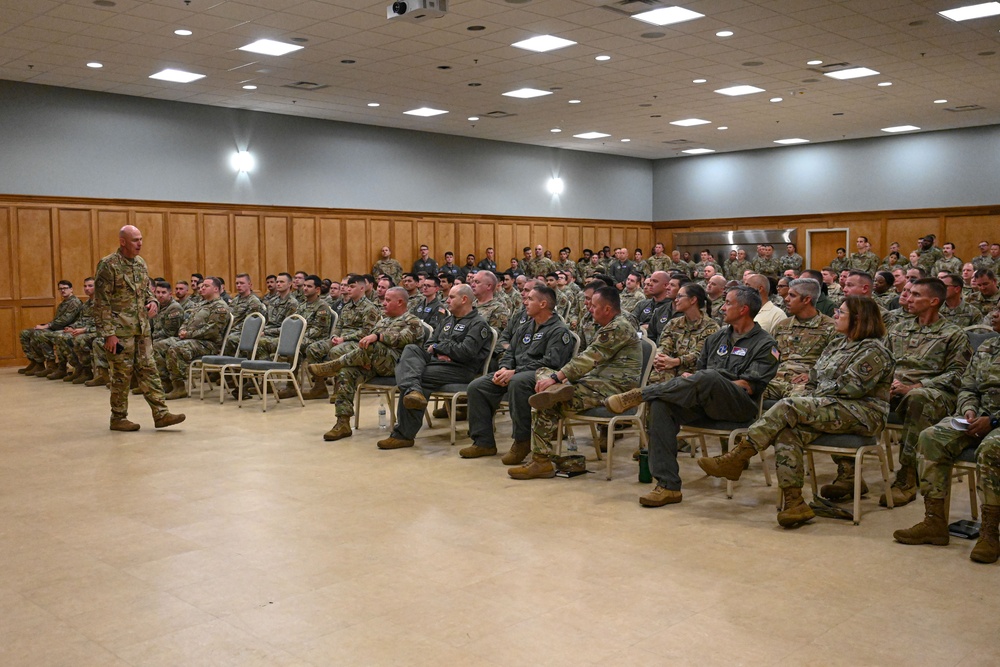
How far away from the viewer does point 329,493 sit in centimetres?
577

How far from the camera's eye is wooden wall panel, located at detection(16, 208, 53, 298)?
14.1 m

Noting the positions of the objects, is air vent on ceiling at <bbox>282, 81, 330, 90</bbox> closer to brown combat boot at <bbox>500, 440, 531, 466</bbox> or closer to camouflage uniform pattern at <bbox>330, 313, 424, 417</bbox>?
camouflage uniform pattern at <bbox>330, 313, 424, 417</bbox>

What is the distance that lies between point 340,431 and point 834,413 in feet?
13.8

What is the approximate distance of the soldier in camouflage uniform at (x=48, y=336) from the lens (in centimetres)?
A: 1259

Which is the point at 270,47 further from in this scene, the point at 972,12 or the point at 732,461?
the point at 732,461

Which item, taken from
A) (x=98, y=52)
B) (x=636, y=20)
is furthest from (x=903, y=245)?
(x=98, y=52)

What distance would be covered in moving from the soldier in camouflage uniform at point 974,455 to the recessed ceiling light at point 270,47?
30.6 feet

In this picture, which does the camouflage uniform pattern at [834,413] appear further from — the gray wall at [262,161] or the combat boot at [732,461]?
the gray wall at [262,161]

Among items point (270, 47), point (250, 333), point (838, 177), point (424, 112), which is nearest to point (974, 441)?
point (250, 333)

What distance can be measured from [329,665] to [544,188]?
19.2 meters

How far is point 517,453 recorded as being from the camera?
6.55 metres

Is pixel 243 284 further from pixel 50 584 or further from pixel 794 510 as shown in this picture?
pixel 794 510

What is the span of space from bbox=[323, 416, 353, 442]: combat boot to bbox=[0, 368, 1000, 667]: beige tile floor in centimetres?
86

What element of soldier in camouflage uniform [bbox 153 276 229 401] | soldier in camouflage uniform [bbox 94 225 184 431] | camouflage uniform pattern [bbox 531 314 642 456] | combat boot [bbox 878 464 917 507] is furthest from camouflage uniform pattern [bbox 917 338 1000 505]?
soldier in camouflage uniform [bbox 153 276 229 401]
